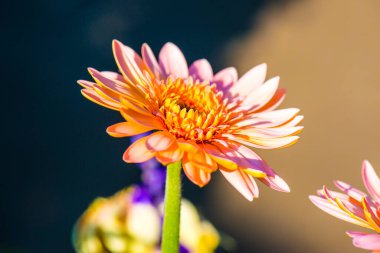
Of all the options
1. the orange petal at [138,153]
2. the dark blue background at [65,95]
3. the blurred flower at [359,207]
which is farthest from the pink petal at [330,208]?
the dark blue background at [65,95]

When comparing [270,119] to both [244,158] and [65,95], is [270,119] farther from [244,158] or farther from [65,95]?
[65,95]

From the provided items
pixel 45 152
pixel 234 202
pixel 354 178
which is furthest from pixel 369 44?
pixel 45 152

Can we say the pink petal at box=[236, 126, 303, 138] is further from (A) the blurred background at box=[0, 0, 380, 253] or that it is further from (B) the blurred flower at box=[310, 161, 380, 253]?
(A) the blurred background at box=[0, 0, 380, 253]

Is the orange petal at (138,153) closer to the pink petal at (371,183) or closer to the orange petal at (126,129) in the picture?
the orange petal at (126,129)

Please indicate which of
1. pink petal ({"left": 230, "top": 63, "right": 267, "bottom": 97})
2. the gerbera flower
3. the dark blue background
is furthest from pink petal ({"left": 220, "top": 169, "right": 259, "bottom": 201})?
the dark blue background

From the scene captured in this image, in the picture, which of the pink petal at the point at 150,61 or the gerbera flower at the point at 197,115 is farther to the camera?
the pink petal at the point at 150,61

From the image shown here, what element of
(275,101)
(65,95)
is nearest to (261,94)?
(275,101)

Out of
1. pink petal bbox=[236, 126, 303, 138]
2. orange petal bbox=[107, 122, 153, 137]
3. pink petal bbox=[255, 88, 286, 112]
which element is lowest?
pink petal bbox=[236, 126, 303, 138]
